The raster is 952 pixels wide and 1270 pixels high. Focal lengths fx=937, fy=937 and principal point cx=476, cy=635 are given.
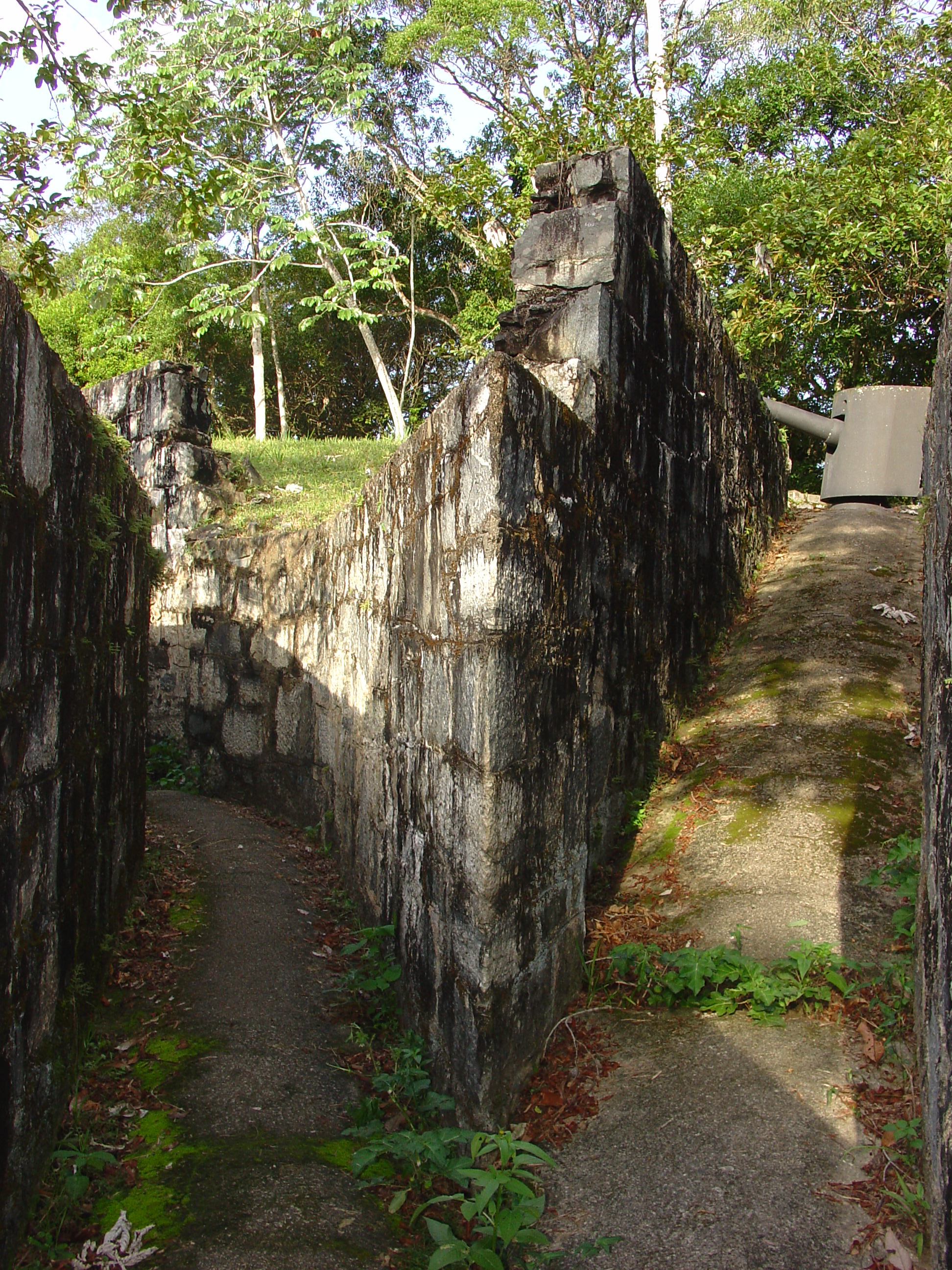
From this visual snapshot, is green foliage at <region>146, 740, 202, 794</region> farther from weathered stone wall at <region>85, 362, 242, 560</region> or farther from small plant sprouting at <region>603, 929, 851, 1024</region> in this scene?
small plant sprouting at <region>603, 929, 851, 1024</region>

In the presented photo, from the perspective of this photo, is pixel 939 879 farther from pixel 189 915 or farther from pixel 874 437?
pixel 874 437

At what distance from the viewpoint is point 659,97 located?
48.9 feet

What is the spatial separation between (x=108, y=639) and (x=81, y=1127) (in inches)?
70.3

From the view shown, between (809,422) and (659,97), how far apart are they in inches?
311

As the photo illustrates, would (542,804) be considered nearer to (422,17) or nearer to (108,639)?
(108,639)

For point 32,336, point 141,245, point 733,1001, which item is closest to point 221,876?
point 733,1001

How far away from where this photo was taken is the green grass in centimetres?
952

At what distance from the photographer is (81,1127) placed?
283 centimetres

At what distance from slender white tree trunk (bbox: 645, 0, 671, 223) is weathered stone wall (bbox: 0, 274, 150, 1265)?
11.0 meters

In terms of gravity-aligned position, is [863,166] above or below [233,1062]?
above

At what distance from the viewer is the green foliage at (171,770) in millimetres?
7293

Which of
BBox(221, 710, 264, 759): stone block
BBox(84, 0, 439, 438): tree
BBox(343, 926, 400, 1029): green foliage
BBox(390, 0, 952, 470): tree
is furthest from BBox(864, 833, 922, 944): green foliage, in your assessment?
BBox(84, 0, 439, 438): tree

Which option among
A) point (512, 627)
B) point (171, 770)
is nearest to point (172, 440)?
point (171, 770)

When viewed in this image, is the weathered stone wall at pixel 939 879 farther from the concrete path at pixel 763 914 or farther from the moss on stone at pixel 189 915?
the moss on stone at pixel 189 915
